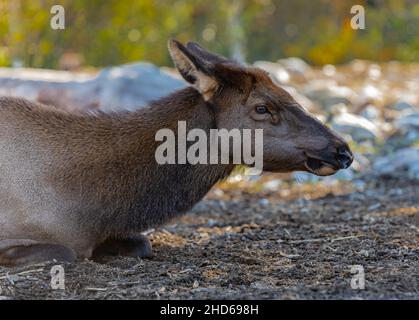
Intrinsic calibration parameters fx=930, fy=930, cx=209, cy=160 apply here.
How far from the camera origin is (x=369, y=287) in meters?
6.29

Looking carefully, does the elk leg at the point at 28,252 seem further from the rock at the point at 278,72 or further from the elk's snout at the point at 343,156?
the rock at the point at 278,72

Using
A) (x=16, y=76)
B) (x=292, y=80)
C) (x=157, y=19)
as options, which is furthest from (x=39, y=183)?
(x=157, y=19)

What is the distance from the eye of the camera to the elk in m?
7.46

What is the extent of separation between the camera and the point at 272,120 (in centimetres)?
762

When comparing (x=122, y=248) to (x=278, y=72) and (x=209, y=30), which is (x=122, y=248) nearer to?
(x=278, y=72)

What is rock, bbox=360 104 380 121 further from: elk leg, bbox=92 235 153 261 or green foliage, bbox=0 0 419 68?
elk leg, bbox=92 235 153 261

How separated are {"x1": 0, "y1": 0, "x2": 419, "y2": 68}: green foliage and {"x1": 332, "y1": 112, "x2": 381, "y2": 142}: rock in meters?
6.25

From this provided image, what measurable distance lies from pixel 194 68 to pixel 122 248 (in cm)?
166

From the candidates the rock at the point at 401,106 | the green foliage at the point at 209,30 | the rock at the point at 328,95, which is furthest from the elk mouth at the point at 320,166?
the green foliage at the point at 209,30

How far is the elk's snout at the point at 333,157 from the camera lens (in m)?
7.49

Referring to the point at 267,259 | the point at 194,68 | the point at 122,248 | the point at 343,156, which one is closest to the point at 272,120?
the point at 343,156

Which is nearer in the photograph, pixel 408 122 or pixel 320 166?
pixel 320 166

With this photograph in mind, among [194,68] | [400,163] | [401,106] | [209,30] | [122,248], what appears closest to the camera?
[194,68]

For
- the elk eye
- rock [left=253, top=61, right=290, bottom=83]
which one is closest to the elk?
the elk eye
